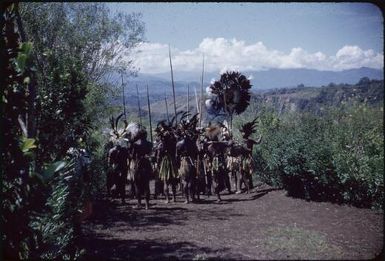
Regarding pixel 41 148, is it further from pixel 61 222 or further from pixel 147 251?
pixel 147 251

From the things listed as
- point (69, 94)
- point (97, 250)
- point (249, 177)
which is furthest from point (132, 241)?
point (249, 177)

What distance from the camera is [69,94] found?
19.9ft

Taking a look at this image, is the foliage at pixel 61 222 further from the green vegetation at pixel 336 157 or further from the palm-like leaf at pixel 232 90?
the palm-like leaf at pixel 232 90

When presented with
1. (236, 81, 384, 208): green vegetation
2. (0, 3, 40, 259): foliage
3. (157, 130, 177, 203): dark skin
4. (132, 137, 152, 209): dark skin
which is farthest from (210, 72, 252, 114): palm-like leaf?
(0, 3, 40, 259): foliage

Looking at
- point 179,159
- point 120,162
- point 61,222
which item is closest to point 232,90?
point 179,159

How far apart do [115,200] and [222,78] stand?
479cm

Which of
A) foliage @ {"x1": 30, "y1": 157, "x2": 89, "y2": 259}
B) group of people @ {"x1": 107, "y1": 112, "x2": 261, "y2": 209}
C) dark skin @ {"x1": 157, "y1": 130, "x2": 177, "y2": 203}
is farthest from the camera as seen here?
dark skin @ {"x1": 157, "y1": 130, "x2": 177, "y2": 203}

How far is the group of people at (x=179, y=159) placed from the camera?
918 cm

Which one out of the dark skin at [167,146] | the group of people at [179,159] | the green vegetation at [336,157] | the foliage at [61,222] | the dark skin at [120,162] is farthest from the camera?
the dark skin at [120,162]

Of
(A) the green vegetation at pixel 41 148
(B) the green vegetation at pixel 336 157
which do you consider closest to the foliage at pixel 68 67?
(A) the green vegetation at pixel 41 148

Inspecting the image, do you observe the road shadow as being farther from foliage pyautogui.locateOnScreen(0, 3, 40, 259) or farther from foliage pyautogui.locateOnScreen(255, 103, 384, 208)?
foliage pyautogui.locateOnScreen(255, 103, 384, 208)

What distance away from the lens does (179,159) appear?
31.7ft

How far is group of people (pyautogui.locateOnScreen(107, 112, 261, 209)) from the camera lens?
918 centimetres

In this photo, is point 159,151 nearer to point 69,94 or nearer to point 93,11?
point 69,94
